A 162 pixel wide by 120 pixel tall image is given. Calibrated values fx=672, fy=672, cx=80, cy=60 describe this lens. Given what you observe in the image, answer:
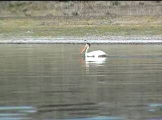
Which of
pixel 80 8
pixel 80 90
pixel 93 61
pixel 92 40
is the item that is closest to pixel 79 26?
pixel 92 40

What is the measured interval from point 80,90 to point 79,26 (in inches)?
1435

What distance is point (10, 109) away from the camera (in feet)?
42.3

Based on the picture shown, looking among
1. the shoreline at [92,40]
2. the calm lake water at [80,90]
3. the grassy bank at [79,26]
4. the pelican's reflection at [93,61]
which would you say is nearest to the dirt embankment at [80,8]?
the grassy bank at [79,26]

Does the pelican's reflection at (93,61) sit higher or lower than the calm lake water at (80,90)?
lower

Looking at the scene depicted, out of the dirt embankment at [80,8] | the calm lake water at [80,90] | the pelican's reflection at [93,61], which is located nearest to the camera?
the calm lake water at [80,90]

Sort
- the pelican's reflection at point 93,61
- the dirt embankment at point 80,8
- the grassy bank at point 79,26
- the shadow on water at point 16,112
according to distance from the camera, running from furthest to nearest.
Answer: the dirt embankment at point 80,8, the grassy bank at point 79,26, the pelican's reflection at point 93,61, the shadow on water at point 16,112

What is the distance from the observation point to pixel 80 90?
52.0ft

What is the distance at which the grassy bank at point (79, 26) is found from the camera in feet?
159

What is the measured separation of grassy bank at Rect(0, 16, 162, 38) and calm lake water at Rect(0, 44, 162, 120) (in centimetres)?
2293

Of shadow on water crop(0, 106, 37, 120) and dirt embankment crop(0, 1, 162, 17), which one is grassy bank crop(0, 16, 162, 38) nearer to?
dirt embankment crop(0, 1, 162, 17)

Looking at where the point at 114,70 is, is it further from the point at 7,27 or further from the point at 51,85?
the point at 7,27

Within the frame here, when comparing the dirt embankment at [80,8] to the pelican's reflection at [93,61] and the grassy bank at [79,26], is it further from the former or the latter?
the pelican's reflection at [93,61]

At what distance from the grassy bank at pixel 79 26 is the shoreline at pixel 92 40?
193 cm

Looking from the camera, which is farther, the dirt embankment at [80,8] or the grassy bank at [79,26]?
the dirt embankment at [80,8]
